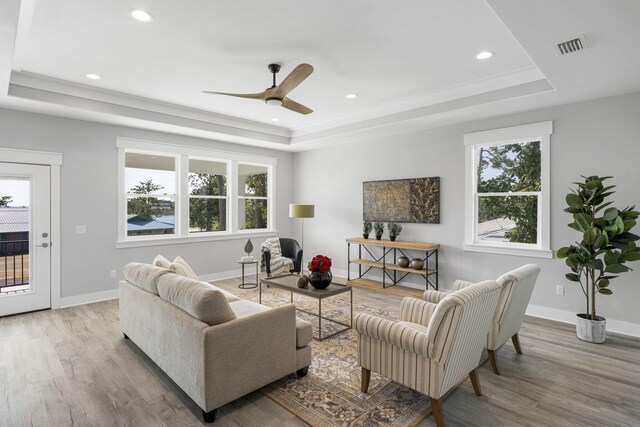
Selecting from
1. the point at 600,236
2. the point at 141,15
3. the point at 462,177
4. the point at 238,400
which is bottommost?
the point at 238,400

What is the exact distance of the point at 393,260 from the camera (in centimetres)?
587

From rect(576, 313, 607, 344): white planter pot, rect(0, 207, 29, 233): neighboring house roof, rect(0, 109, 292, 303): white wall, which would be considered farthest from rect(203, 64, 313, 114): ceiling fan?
rect(576, 313, 607, 344): white planter pot

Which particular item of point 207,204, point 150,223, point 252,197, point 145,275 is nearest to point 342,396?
point 145,275

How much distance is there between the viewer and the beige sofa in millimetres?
2199

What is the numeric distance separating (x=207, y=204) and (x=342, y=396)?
4814 millimetres

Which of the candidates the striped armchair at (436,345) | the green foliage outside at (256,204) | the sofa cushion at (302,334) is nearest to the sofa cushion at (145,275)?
the sofa cushion at (302,334)

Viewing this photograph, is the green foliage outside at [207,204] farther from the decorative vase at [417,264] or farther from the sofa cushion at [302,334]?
the sofa cushion at [302,334]

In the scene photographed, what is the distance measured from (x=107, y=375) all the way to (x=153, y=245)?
3.06 m

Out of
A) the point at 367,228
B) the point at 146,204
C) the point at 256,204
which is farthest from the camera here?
the point at 256,204

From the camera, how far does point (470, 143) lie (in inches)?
195

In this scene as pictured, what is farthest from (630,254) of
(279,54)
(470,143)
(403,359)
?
(279,54)

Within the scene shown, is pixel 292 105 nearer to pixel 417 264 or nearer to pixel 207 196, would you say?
pixel 417 264

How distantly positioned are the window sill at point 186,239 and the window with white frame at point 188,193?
0.05 feet

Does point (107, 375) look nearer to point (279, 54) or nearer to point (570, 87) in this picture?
point (279, 54)
